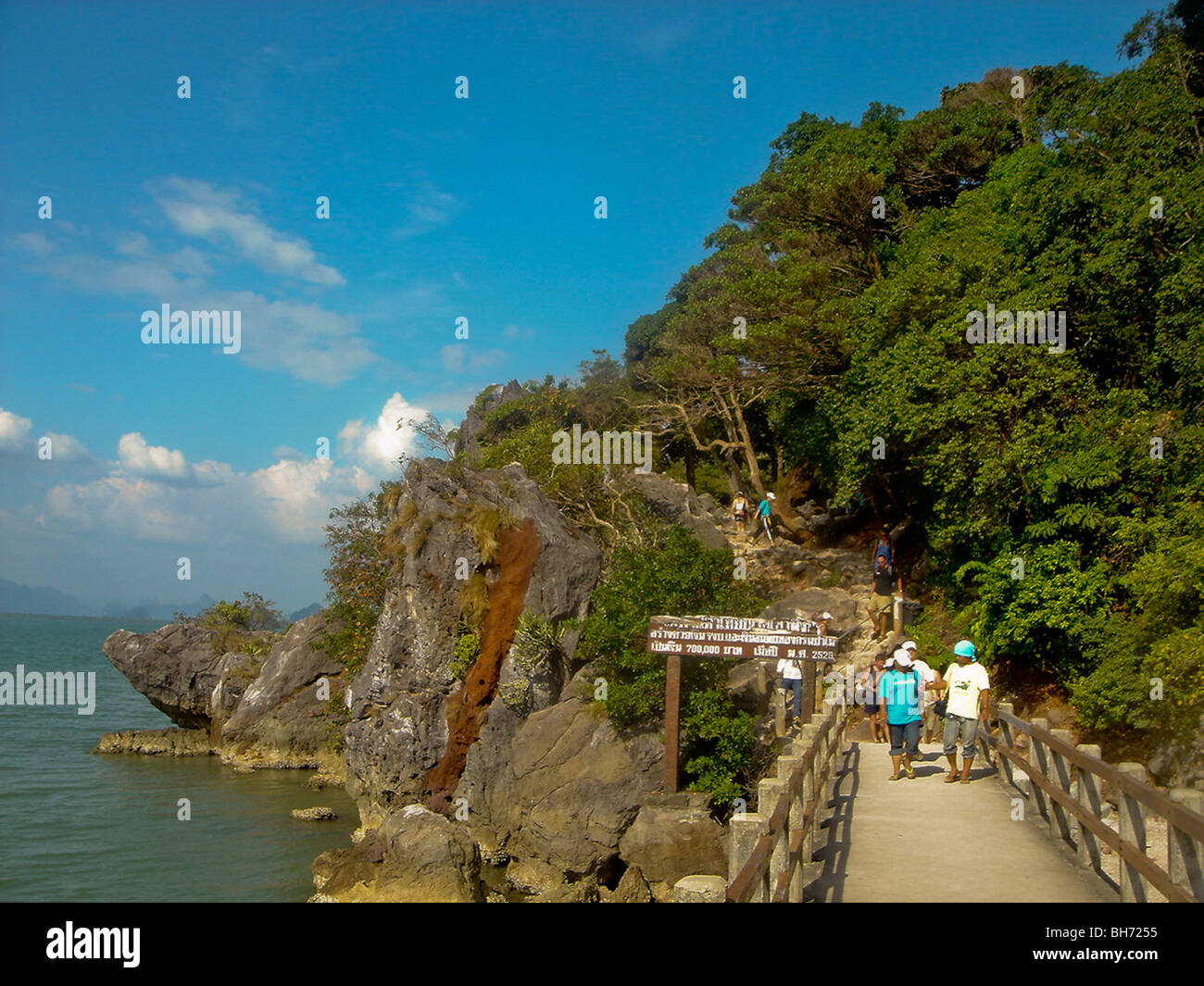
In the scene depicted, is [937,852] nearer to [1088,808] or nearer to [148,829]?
[1088,808]

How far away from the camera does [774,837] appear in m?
6.15

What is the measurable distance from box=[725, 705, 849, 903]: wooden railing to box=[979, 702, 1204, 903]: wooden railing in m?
2.38

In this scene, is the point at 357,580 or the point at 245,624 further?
the point at 245,624

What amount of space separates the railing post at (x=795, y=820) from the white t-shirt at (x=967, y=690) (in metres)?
4.68

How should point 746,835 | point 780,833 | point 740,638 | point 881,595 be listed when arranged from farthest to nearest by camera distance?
point 881,595 → point 740,638 → point 780,833 → point 746,835

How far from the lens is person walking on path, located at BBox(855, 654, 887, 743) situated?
18359mm

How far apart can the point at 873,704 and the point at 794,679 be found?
2.32 m

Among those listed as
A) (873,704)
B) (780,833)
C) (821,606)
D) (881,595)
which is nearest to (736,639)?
(873,704)

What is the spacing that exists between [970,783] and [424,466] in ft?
61.7

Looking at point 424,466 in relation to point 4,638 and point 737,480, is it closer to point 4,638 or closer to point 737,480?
point 737,480

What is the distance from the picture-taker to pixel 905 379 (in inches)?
836

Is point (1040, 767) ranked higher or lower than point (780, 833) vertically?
lower

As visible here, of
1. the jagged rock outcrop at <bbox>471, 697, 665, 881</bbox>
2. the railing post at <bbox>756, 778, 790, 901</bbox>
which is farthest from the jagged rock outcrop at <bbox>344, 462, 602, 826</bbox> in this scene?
the railing post at <bbox>756, 778, 790, 901</bbox>
